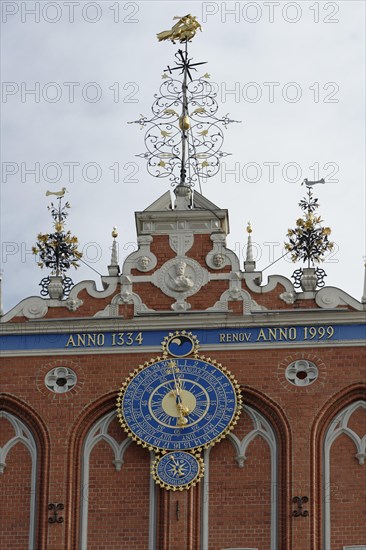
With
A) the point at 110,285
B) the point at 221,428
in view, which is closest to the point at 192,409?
the point at 221,428

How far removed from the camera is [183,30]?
2881 cm

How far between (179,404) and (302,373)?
5.49 feet

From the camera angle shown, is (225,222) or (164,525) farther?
(225,222)

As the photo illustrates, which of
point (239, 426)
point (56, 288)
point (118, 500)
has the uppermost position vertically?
point (56, 288)

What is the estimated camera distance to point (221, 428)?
86.1ft

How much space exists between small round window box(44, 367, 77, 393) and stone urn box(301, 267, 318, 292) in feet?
10.8

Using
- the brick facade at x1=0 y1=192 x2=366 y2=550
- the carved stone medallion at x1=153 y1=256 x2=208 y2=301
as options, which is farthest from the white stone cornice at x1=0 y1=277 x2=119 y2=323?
the carved stone medallion at x1=153 y1=256 x2=208 y2=301

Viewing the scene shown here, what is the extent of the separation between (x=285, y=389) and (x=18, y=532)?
3943 millimetres

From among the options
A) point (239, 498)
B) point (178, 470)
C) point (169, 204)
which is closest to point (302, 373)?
point (239, 498)

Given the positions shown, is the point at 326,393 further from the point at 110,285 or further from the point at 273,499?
the point at 110,285

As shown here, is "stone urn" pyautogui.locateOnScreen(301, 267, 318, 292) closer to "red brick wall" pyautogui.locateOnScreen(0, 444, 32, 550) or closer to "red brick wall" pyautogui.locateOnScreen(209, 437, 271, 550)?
"red brick wall" pyautogui.locateOnScreen(209, 437, 271, 550)

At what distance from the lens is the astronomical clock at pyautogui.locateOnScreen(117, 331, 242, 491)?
26.1 metres

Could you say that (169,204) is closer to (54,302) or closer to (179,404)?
(54,302)

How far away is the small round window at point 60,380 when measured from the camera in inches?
1053
